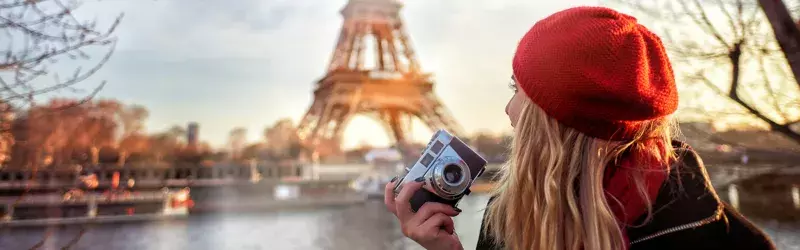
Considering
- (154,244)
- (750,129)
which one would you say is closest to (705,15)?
(750,129)

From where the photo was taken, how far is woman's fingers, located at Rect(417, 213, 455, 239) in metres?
0.73

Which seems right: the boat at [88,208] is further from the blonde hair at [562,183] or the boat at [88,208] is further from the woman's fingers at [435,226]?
the blonde hair at [562,183]

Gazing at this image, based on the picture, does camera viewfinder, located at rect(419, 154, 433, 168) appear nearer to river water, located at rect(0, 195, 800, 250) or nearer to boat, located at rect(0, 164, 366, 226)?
river water, located at rect(0, 195, 800, 250)

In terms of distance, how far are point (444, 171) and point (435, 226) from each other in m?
0.08

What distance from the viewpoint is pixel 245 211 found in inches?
768

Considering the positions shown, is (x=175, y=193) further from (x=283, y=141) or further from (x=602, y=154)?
Answer: (x=602, y=154)

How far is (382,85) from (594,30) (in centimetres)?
1903

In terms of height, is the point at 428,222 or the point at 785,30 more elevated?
the point at 785,30

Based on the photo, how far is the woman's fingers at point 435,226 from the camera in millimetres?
726

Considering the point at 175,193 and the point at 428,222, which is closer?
the point at 428,222

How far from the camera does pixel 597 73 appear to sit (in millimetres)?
612

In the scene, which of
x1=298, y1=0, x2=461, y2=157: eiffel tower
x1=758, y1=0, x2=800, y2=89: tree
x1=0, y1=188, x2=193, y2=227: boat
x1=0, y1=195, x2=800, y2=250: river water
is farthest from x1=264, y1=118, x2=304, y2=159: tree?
x1=758, y1=0, x2=800, y2=89: tree

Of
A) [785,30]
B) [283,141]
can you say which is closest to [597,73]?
[785,30]

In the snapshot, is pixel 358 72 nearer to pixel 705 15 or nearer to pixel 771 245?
pixel 705 15
